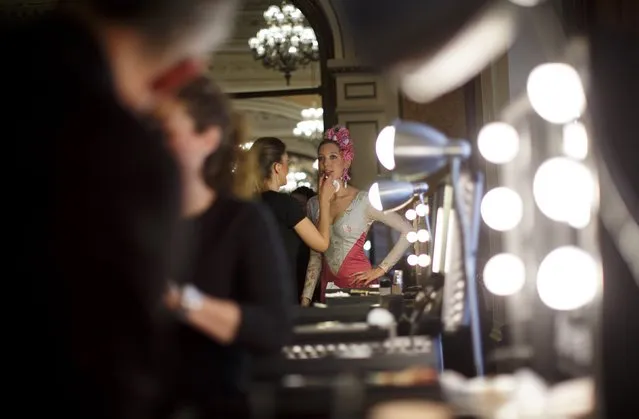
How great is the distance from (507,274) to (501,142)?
27 cm

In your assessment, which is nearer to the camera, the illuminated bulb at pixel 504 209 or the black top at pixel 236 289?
the black top at pixel 236 289

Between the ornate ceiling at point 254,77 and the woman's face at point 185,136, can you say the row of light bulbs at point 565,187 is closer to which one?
the woman's face at point 185,136

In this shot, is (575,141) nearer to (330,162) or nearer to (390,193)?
(390,193)

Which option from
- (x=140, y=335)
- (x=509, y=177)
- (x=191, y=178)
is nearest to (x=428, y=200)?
(x=509, y=177)

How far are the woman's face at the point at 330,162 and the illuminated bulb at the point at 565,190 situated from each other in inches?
109

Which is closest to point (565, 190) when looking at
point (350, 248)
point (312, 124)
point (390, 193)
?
point (390, 193)

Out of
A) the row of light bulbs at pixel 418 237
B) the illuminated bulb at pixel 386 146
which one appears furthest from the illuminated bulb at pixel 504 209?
the row of light bulbs at pixel 418 237

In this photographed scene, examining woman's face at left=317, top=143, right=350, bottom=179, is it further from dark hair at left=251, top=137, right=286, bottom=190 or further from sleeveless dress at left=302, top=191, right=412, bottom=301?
dark hair at left=251, top=137, right=286, bottom=190

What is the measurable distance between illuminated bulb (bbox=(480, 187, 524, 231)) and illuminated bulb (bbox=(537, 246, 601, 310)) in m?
0.34

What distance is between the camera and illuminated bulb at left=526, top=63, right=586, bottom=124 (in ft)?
5.75

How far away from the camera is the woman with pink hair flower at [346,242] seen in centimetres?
449

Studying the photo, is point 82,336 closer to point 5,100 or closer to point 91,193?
point 91,193

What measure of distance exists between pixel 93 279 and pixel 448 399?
2.15 ft

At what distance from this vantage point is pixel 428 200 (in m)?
4.62
